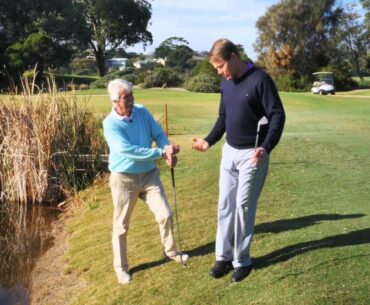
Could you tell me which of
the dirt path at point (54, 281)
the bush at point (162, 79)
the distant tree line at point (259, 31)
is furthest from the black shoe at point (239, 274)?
the distant tree line at point (259, 31)

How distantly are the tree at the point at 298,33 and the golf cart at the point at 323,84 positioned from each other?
746cm

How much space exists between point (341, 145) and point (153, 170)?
914cm

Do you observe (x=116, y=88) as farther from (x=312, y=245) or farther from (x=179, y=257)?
(x=312, y=245)

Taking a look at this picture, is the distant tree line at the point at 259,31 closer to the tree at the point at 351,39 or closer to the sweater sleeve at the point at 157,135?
the tree at the point at 351,39

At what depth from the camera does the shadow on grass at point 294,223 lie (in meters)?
6.55

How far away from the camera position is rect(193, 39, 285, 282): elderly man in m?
4.42

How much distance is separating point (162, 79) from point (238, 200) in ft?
145

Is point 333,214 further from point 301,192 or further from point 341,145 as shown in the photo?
point 341,145

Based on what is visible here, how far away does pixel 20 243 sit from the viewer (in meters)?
8.88

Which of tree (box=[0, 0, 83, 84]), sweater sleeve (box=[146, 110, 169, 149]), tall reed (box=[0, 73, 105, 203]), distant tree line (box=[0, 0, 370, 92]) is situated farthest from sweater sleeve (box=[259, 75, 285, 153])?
tree (box=[0, 0, 83, 84])

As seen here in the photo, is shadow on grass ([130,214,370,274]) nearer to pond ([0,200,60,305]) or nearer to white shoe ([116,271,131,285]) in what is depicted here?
white shoe ([116,271,131,285])

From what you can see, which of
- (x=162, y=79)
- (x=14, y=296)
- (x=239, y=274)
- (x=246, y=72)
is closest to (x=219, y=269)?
(x=239, y=274)

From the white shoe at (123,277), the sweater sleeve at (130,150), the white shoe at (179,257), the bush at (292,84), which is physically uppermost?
the sweater sleeve at (130,150)

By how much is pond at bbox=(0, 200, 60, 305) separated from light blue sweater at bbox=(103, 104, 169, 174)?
2.40 m
